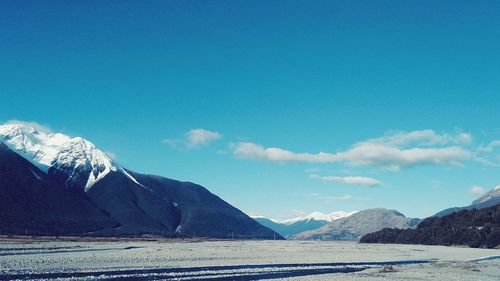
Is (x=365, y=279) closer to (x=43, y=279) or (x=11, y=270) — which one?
(x=43, y=279)

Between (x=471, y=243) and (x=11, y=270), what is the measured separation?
493ft

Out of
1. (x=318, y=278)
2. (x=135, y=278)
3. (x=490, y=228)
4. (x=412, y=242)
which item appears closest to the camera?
(x=135, y=278)

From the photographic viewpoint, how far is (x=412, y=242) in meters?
193

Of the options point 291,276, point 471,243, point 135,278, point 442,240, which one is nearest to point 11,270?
point 135,278

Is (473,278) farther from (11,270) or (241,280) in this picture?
(11,270)

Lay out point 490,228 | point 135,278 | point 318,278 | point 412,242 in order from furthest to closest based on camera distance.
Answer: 1. point 412,242
2. point 490,228
3. point 318,278
4. point 135,278

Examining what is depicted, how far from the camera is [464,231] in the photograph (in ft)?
552

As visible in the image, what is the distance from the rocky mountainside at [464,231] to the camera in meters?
156

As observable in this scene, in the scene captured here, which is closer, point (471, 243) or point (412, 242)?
point (471, 243)

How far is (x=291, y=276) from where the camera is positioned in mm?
51594

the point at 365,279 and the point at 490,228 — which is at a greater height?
the point at 490,228

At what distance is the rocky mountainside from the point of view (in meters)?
156

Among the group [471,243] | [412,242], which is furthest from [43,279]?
[412,242]

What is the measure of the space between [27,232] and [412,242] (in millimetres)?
157972
